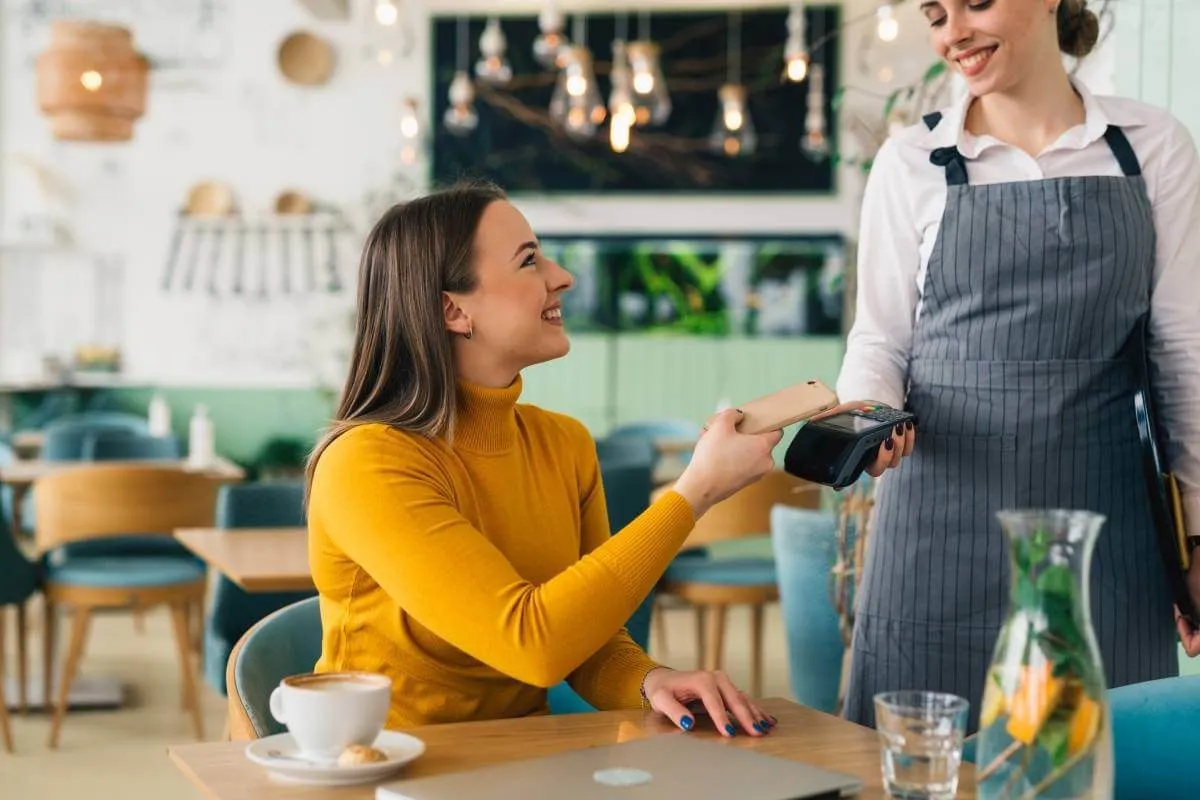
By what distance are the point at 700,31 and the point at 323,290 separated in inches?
107

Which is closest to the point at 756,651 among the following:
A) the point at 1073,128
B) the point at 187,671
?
the point at 187,671

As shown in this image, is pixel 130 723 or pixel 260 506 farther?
pixel 130 723

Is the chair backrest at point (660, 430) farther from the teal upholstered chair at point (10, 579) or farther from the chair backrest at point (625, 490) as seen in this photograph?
the teal upholstered chair at point (10, 579)

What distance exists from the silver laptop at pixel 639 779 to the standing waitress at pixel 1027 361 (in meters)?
0.65

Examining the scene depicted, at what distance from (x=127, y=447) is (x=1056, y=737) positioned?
5.73 m

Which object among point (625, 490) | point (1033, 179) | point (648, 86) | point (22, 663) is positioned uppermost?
point (648, 86)

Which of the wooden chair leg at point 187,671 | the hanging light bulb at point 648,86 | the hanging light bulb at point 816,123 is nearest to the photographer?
the wooden chair leg at point 187,671

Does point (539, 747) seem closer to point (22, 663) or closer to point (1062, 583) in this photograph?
point (1062, 583)

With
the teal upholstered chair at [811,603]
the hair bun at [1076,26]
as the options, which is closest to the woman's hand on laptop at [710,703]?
the hair bun at [1076,26]

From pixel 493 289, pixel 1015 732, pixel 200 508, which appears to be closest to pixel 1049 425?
pixel 493 289

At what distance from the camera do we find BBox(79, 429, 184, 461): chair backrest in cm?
610

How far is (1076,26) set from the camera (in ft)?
6.60

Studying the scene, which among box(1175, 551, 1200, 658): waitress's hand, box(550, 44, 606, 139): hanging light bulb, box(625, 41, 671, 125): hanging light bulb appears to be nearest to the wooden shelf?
box(550, 44, 606, 139): hanging light bulb

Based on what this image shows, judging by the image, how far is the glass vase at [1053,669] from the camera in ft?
3.11
